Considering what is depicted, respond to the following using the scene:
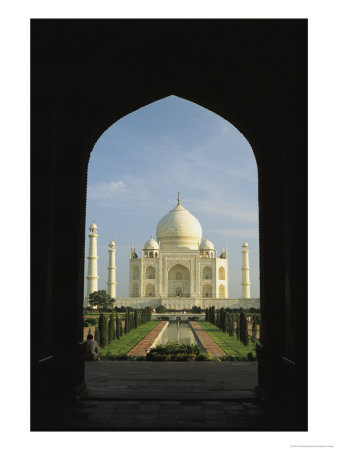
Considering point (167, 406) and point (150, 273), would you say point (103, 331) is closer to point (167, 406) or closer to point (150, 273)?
point (167, 406)

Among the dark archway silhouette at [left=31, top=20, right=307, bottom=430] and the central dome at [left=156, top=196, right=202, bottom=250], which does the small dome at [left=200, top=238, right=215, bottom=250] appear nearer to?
the central dome at [left=156, top=196, right=202, bottom=250]

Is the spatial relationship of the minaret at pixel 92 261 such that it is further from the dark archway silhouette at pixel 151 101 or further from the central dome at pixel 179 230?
the dark archway silhouette at pixel 151 101

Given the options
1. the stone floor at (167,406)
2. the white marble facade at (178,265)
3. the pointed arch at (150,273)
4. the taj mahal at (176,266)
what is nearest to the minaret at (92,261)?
the taj mahal at (176,266)

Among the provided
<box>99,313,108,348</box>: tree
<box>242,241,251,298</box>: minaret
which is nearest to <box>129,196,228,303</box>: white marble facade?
<box>242,241,251,298</box>: minaret

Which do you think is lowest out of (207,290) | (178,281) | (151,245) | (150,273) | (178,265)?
(207,290)

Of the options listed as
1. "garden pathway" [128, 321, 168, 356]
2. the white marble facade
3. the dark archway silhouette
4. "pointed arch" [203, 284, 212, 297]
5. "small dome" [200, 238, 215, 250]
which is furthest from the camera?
"small dome" [200, 238, 215, 250]

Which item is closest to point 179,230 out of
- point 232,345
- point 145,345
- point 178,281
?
point 178,281

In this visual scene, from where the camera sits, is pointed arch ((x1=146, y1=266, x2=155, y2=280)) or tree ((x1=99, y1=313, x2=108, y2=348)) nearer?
tree ((x1=99, y1=313, x2=108, y2=348))

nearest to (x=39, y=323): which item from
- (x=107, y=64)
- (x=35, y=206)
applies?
(x=35, y=206)
